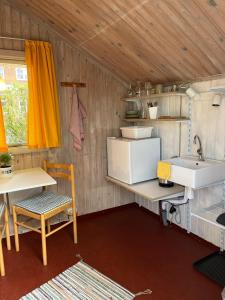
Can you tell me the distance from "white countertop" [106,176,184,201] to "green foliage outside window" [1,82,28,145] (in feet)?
4.59

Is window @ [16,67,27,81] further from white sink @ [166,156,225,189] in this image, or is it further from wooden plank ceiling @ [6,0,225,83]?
white sink @ [166,156,225,189]

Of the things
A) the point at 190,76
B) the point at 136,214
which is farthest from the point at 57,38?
the point at 136,214

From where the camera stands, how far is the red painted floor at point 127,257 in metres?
2.11

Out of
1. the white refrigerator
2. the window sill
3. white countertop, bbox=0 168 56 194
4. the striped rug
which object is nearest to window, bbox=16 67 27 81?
the window sill

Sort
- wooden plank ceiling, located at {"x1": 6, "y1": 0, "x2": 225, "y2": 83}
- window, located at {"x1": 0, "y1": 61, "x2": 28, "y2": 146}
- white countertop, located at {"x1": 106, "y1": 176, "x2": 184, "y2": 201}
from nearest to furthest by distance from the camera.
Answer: wooden plank ceiling, located at {"x1": 6, "y1": 0, "x2": 225, "y2": 83}, white countertop, located at {"x1": 106, "y1": 176, "x2": 184, "y2": 201}, window, located at {"x1": 0, "y1": 61, "x2": 28, "y2": 146}

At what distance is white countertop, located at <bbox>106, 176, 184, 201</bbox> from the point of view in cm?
260

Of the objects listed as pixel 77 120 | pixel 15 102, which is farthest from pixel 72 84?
pixel 15 102

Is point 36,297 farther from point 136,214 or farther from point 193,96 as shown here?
point 193,96

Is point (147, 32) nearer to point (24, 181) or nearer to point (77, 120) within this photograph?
point (77, 120)

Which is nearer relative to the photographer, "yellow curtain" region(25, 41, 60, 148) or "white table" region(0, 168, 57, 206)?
"white table" region(0, 168, 57, 206)

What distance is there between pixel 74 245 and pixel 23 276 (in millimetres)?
644

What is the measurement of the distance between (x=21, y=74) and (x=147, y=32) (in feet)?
5.20

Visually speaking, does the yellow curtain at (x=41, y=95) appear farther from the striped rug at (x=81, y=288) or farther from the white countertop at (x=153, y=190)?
the striped rug at (x=81, y=288)

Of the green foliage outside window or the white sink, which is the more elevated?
the green foliage outside window
